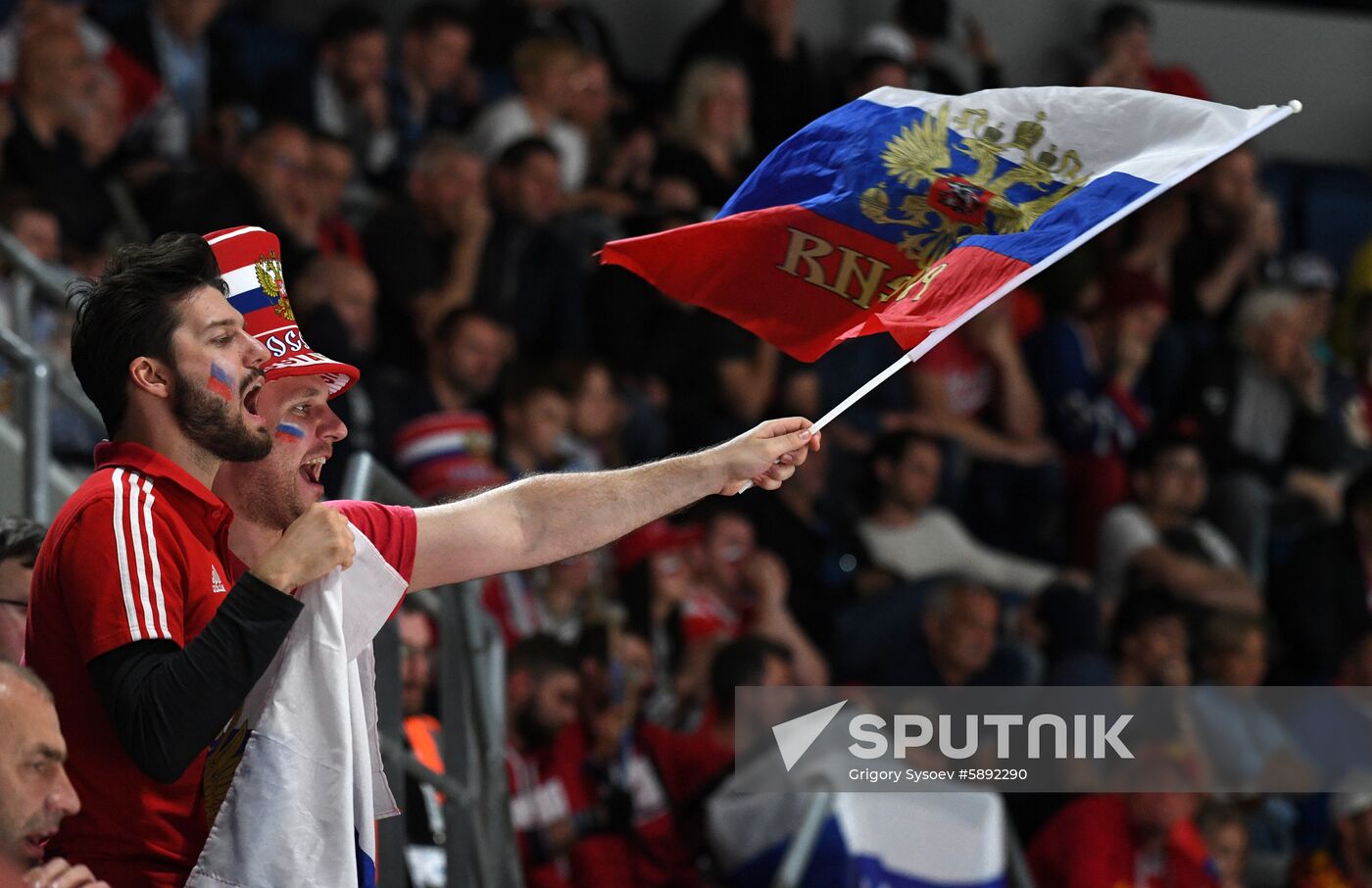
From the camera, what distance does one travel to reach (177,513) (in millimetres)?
2760

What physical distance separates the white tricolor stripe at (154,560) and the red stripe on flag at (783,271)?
1.28 meters

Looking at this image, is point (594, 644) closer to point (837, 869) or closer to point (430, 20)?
point (837, 869)

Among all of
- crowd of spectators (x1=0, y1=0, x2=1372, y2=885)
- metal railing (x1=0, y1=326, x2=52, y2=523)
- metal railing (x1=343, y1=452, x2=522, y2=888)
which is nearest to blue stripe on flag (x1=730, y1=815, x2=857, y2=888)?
crowd of spectators (x1=0, y1=0, x2=1372, y2=885)

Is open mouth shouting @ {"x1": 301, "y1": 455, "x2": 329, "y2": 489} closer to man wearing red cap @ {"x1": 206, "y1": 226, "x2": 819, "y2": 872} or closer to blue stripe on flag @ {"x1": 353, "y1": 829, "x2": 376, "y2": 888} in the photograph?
man wearing red cap @ {"x1": 206, "y1": 226, "x2": 819, "y2": 872}

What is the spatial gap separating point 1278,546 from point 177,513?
738 centimetres

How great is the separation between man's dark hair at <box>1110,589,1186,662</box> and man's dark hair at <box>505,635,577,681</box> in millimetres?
2654

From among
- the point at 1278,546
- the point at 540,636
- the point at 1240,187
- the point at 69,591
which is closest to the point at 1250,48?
the point at 1240,187

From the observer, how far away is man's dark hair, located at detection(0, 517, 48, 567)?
3393mm

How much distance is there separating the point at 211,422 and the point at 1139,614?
5.72 m

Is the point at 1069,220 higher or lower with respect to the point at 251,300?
lower

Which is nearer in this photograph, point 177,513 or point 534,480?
point 177,513

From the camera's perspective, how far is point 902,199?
12.8 ft

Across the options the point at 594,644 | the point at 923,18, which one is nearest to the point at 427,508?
the point at 594,644

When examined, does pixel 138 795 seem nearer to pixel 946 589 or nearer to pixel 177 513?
pixel 177 513
